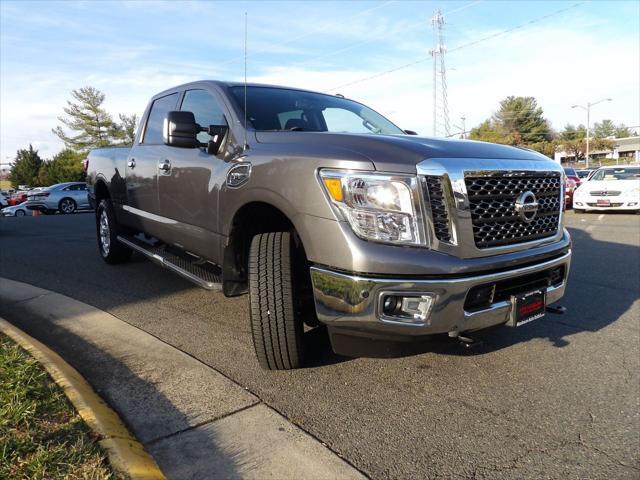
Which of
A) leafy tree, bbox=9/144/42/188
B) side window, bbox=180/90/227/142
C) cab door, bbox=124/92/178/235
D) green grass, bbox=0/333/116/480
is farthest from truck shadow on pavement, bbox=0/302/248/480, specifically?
leafy tree, bbox=9/144/42/188

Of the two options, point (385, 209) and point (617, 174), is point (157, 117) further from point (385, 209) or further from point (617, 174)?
point (617, 174)

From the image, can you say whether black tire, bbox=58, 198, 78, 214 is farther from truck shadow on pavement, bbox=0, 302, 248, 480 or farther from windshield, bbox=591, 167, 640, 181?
truck shadow on pavement, bbox=0, 302, 248, 480

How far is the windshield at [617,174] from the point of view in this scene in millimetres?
14688

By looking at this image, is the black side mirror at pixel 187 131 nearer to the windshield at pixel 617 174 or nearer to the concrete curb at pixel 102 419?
the concrete curb at pixel 102 419

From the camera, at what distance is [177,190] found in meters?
4.13

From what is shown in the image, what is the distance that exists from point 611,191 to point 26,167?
66017 mm

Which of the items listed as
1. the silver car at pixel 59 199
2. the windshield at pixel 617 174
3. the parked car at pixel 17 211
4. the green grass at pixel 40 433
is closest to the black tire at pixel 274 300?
the green grass at pixel 40 433

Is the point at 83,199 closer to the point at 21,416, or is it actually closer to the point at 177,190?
the point at 177,190

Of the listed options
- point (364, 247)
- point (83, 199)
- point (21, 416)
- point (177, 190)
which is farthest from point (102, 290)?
point (83, 199)

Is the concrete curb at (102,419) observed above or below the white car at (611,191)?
below

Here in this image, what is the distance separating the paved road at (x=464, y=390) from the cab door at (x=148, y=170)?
2.66 ft

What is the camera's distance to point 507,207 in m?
2.88

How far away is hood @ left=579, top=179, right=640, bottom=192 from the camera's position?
14.1 metres

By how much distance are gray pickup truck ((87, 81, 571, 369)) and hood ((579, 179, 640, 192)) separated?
12.8 m
